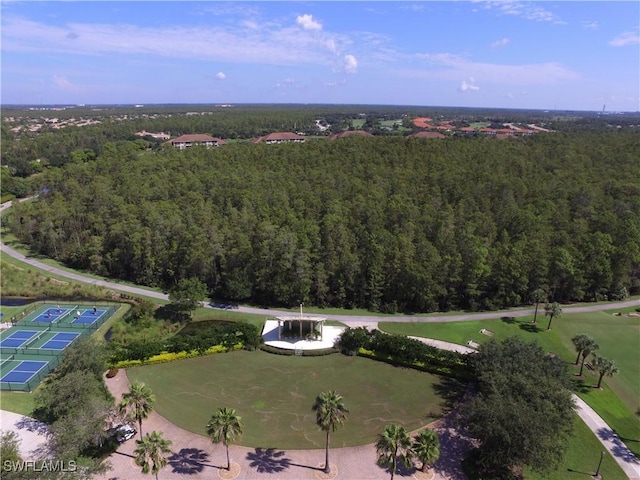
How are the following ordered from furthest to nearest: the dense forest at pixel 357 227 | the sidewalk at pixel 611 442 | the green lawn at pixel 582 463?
the dense forest at pixel 357 227 → the sidewalk at pixel 611 442 → the green lawn at pixel 582 463

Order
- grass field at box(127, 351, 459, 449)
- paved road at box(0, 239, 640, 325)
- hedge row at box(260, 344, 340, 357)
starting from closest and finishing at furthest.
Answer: grass field at box(127, 351, 459, 449), hedge row at box(260, 344, 340, 357), paved road at box(0, 239, 640, 325)

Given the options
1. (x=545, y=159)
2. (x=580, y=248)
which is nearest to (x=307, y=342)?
(x=580, y=248)

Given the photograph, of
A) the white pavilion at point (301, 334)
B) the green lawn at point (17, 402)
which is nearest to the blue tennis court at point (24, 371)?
the green lawn at point (17, 402)

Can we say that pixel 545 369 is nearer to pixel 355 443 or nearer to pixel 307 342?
pixel 355 443

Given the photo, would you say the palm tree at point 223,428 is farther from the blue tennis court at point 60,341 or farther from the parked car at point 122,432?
the blue tennis court at point 60,341

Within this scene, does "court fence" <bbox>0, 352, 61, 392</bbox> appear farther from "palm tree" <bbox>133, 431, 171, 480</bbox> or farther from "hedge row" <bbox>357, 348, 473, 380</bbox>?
"hedge row" <bbox>357, 348, 473, 380</bbox>

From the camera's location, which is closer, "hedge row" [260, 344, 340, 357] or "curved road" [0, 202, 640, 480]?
"curved road" [0, 202, 640, 480]

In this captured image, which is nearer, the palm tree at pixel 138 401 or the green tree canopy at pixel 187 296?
the palm tree at pixel 138 401

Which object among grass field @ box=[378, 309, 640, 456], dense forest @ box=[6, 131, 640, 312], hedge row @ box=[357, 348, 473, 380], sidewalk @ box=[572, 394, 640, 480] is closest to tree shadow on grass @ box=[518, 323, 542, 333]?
grass field @ box=[378, 309, 640, 456]
